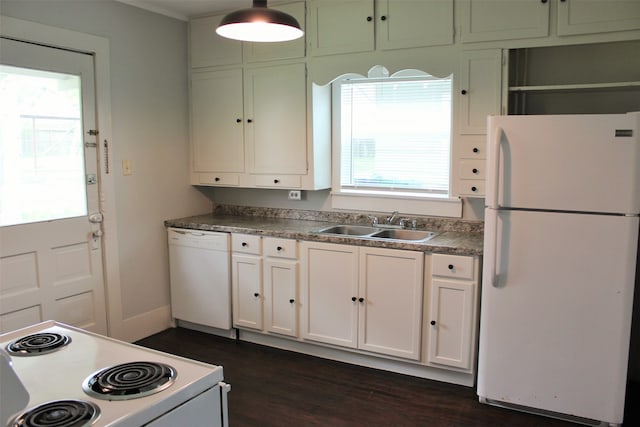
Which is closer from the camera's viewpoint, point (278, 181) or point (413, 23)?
point (413, 23)

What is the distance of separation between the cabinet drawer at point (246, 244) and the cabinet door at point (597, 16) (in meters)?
2.25

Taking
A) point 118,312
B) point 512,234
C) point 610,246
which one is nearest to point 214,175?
point 118,312

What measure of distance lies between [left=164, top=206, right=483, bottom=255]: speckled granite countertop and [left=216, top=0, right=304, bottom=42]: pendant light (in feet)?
4.46

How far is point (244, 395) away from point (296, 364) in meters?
0.51

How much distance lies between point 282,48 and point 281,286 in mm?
1677

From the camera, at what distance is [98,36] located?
3.42m

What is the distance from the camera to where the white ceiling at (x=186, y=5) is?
3.65 m

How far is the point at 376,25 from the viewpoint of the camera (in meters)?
3.32

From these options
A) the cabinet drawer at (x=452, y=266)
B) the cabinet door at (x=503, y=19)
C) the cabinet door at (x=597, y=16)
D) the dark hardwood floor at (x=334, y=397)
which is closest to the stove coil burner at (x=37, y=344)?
the dark hardwood floor at (x=334, y=397)

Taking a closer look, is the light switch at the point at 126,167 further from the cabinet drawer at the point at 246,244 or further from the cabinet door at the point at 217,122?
the cabinet drawer at the point at 246,244

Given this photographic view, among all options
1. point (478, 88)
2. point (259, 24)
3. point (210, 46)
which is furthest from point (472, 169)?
point (210, 46)

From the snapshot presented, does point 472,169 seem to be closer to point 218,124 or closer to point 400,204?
point 400,204

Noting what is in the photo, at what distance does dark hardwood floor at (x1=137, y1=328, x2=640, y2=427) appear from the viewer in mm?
2734

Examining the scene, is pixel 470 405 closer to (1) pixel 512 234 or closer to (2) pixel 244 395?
(1) pixel 512 234
